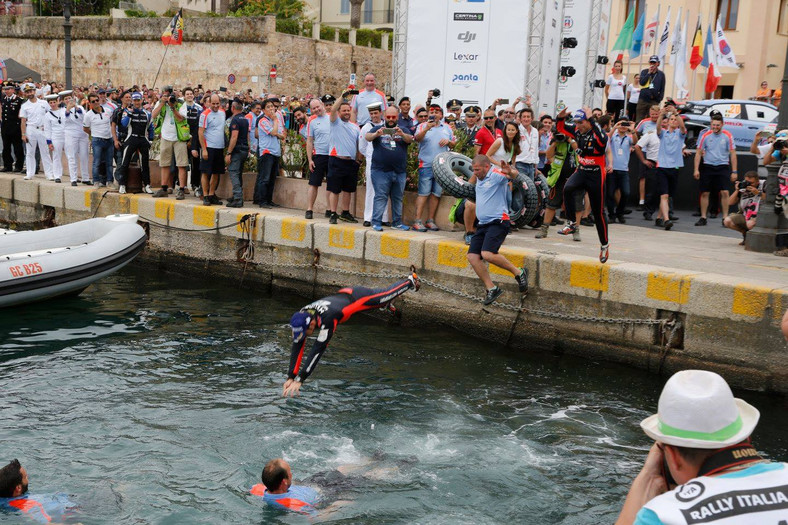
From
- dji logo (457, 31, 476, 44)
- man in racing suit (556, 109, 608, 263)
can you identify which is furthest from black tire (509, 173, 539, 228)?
dji logo (457, 31, 476, 44)

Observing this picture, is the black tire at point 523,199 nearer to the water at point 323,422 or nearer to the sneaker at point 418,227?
the sneaker at point 418,227

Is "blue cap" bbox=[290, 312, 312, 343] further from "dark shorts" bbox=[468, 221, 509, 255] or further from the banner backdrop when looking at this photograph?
the banner backdrop

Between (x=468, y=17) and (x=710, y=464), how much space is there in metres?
14.2

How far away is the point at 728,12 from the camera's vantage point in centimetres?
2867

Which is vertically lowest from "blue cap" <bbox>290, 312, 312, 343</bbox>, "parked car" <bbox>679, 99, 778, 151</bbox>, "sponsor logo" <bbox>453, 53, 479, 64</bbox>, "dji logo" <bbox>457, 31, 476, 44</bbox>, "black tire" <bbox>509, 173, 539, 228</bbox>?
"blue cap" <bbox>290, 312, 312, 343</bbox>

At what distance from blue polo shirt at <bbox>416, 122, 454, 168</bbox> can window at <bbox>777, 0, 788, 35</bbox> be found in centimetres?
2206

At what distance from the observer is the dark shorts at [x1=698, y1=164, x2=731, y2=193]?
12.8 m

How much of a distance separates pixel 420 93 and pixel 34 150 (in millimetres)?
7626

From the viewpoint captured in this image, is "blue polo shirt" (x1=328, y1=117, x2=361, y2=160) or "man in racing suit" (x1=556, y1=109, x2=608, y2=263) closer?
"man in racing suit" (x1=556, y1=109, x2=608, y2=263)

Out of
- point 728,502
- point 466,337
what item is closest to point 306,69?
point 466,337

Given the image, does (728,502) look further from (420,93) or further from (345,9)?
(345,9)

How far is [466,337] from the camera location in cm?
1030

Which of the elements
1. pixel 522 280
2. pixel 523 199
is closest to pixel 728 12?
pixel 523 199

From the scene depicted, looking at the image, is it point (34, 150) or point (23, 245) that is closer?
point (23, 245)
